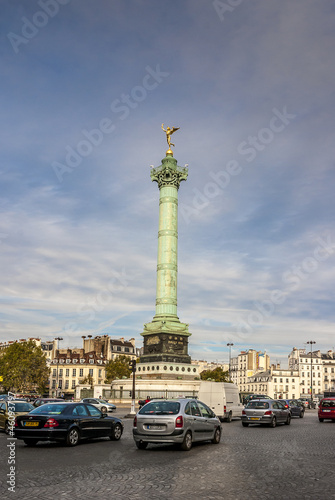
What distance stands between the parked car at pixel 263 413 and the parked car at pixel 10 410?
1091cm

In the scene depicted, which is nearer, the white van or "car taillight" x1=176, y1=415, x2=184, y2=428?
"car taillight" x1=176, y1=415, x2=184, y2=428

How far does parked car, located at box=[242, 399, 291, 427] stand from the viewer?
25688mm

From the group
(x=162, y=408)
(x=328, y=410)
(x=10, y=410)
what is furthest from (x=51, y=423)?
(x=328, y=410)

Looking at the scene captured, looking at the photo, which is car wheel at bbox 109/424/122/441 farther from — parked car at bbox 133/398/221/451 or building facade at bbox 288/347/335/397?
building facade at bbox 288/347/335/397

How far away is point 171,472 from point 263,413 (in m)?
16.0

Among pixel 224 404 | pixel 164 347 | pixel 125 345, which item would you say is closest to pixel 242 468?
pixel 224 404

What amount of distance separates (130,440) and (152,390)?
115 feet

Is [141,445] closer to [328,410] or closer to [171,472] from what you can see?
[171,472]

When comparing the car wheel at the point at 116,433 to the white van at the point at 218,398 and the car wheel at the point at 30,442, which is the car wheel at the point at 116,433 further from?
the white van at the point at 218,398

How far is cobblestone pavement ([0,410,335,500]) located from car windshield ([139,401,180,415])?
1030 mm

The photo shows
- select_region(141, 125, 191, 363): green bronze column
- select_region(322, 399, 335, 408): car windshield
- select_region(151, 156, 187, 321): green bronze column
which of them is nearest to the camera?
select_region(322, 399, 335, 408): car windshield

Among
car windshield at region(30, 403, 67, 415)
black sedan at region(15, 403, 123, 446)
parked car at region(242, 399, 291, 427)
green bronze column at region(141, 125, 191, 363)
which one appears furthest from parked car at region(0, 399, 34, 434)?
green bronze column at region(141, 125, 191, 363)

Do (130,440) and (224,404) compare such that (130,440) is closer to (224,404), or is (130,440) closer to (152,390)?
(224,404)

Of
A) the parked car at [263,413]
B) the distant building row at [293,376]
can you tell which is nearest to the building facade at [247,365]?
the distant building row at [293,376]
